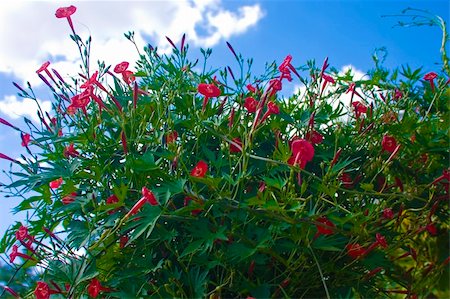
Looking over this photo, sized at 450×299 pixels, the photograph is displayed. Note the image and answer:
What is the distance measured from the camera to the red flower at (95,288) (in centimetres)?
171

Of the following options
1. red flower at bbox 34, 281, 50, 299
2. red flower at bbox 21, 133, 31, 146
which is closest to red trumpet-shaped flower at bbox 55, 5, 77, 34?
red flower at bbox 21, 133, 31, 146

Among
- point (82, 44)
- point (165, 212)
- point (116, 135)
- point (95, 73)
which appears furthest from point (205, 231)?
point (82, 44)

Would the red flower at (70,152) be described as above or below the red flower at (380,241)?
above

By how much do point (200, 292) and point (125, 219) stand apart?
29 centimetres

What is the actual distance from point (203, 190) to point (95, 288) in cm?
43

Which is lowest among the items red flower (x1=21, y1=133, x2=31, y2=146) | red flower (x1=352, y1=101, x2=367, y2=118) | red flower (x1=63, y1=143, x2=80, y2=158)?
red flower (x1=63, y1=143, x2=80, y2=158)

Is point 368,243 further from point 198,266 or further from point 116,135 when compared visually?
point 116,135

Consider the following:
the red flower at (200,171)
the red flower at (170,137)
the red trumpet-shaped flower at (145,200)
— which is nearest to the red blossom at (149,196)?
the red trumpet-shaped flower at (145,200)

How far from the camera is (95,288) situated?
1.72m

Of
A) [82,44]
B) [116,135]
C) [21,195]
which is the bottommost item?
[21,195]

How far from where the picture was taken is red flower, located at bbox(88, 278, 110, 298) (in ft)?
5.62

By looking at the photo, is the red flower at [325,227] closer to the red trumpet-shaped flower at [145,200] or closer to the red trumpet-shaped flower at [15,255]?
the red trumpet-shaped flower at [145,200]

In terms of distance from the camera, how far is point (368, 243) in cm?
177

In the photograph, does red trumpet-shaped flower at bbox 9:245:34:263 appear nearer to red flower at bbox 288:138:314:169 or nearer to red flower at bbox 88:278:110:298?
red flower at bbox 88:278:110:298
